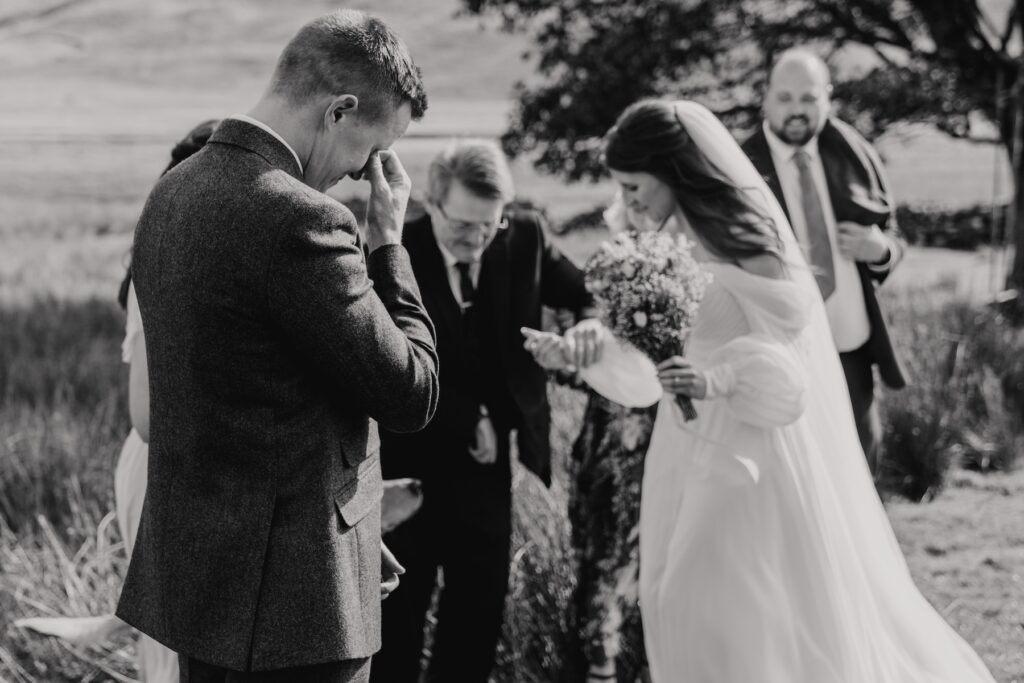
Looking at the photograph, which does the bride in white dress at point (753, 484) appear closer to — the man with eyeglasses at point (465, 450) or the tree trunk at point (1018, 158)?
the man with eyeglasses at point (465, 450)

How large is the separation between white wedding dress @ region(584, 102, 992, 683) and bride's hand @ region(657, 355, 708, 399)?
0.04m

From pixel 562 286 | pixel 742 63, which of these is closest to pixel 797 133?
pixel 562 286

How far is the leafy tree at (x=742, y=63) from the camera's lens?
10.2 metres

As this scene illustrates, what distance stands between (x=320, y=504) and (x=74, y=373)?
6276mm

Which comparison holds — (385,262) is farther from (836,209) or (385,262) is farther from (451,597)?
(836,209)

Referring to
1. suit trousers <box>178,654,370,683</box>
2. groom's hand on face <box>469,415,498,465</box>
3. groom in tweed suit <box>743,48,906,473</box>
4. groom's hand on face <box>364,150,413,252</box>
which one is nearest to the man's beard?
groom in tweed suit <box>743,48,906,473</box>

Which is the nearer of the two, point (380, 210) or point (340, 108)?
point (340, 108)

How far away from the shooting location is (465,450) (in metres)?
4.32

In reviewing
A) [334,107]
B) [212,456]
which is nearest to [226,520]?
[212,456]

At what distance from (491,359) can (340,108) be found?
6.52ft

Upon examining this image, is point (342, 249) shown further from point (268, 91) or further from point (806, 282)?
point (806, 282)

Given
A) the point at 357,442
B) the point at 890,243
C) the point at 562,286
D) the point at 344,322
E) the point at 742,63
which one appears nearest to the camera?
the point at 344,322

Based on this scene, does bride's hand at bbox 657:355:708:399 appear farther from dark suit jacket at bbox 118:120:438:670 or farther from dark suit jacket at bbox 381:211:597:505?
dark suit jacket at bbox 118:120:438:670

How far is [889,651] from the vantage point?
376 cm
